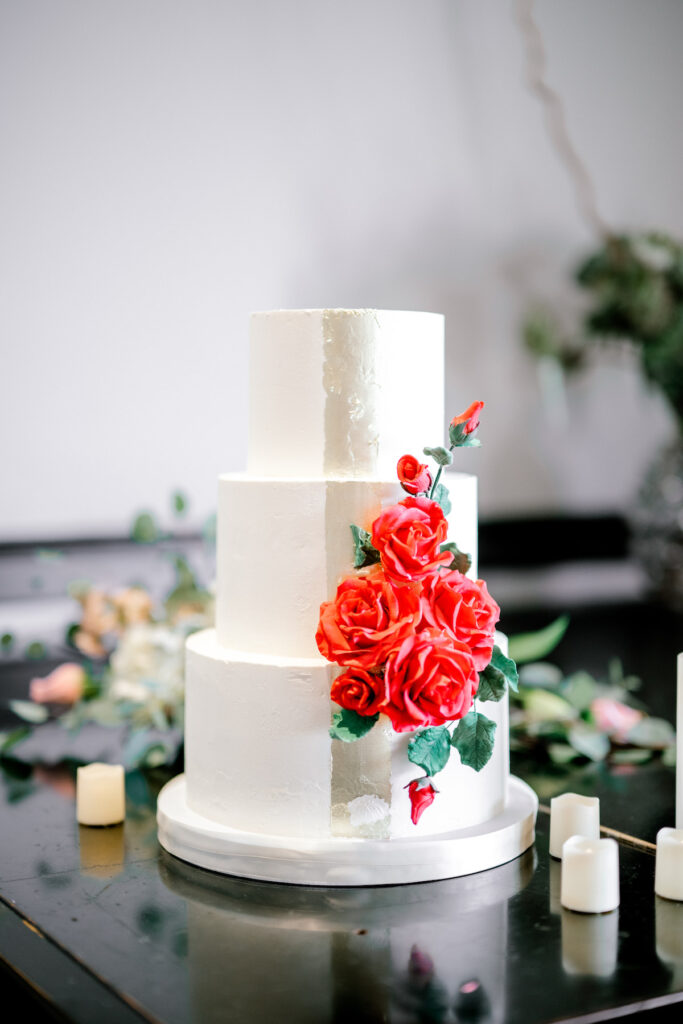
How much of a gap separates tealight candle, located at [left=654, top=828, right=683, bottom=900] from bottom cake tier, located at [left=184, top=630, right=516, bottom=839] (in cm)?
15

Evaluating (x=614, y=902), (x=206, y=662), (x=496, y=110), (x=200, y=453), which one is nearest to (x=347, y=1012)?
(x=614, y=902)

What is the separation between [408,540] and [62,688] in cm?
79

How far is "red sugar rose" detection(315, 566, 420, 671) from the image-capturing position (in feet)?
3.49

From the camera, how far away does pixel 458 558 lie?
44.8 inches

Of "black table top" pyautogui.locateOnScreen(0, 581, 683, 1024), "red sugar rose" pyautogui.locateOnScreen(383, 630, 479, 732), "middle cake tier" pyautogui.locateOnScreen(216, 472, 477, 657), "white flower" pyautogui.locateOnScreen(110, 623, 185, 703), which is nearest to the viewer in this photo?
"black table top" pyautogui.locateOnScreen(0, 581, 683, 1024)

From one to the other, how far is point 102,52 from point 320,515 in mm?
1309

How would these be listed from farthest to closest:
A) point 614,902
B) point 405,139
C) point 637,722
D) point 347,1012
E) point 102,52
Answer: point 405,139 → point 102,52 → point 637,722 → point 614,902 → point 347,1012

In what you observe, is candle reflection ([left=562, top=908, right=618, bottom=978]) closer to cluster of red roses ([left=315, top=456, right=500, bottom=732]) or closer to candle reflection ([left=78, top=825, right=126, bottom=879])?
cluster of red roses ([left=315, top=456, right=500, bottom=732])

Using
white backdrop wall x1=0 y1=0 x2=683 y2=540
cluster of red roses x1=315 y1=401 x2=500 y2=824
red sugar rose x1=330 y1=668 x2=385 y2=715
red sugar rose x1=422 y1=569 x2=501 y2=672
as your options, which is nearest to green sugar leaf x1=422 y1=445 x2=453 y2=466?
cluster of red roses x1=315 y1=401 x2=500 y2=824

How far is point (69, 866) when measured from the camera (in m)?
1.18

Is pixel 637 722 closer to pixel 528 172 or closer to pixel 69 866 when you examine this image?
pixel 69 866

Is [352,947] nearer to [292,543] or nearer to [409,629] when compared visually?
[409,629]

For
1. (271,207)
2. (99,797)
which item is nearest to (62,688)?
(99,797)

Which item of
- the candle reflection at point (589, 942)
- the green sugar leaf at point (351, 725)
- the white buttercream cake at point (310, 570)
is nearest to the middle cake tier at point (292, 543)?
the white buttercream cake at point (310, 570)
